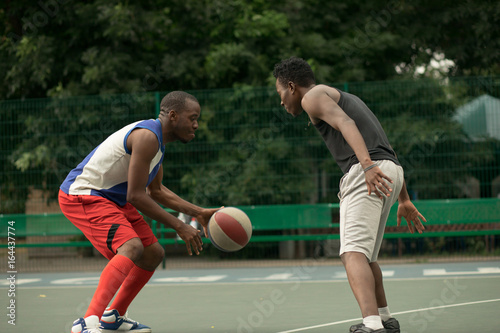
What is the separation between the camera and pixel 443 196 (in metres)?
12.2

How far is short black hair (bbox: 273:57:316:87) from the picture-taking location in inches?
205

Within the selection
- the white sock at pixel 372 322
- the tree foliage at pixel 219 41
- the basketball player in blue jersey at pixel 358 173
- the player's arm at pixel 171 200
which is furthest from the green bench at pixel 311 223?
the white sock at pixel 372 322

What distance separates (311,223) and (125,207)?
6878mm

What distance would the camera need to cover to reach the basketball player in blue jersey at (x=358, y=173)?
472 cm

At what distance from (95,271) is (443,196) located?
20.7 feet

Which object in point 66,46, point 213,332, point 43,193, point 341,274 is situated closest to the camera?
point 213,332

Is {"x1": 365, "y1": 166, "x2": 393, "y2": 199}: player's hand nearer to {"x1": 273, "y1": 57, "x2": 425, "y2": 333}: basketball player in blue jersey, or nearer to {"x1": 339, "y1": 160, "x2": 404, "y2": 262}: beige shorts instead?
{"x1": 273, "y1": 57, "x2": 425, "y2": 333}: basketball player in blue jersey

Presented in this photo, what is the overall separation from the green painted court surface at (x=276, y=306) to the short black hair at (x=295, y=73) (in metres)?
2.05

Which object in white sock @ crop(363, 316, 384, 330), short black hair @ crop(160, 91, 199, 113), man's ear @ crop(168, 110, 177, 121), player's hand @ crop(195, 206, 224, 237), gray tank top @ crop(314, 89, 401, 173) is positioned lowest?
white sock @ crop(363, 316, 384, 330)

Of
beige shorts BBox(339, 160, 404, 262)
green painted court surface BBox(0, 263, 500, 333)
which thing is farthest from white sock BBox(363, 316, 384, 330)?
green painted court surface BBox(0, 263, 500, 333)

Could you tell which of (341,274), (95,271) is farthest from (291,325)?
(95,271)

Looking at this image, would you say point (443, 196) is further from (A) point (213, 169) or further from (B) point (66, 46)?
(B) point (66, 46)

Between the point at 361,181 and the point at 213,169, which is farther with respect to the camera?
the point at 213,169

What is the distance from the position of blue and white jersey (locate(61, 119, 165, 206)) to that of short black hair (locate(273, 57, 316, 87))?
3.40ft
